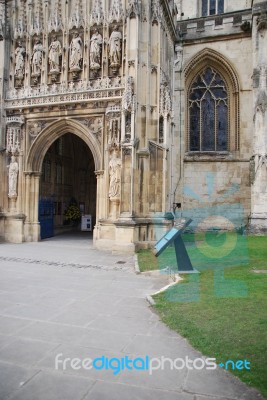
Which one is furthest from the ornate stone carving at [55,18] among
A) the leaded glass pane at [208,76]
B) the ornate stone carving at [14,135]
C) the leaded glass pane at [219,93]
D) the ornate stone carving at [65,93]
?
the leaded glass pane at [219,93]

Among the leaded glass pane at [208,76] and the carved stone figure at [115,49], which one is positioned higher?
the leaded glass pane at [208,76]

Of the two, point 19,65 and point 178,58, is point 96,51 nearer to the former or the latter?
point 19,65

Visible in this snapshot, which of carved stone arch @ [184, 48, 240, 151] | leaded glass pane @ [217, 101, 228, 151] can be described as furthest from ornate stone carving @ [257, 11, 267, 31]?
leaded glass pane @ [217, 101, 228, 151]

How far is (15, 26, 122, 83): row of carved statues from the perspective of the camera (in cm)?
1419

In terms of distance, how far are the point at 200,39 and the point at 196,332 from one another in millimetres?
→ 18834

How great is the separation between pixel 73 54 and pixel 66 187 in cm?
771

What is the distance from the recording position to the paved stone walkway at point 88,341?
10.3 feet

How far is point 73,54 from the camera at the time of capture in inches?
590

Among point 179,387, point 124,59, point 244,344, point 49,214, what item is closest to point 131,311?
point 244,344

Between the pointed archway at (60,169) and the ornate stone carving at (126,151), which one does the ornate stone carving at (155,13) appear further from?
the ornate stone carving at (126,151)

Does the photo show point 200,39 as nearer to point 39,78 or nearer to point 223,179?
point 223,179

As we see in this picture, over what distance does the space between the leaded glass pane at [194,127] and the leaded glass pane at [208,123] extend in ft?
0.92

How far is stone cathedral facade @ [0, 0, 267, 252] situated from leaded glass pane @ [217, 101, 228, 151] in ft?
0.18

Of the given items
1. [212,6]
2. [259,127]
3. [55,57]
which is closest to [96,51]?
[55,57]
